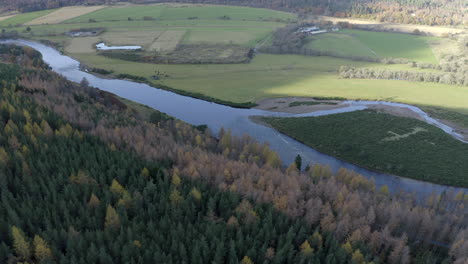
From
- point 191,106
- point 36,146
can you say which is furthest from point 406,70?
point 36,146

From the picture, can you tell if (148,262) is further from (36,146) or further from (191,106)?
(191,106)

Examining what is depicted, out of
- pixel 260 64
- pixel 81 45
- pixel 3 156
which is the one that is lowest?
pixel 3 156

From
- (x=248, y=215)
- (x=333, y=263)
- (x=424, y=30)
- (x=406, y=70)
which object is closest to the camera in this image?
(x=333, y=263)

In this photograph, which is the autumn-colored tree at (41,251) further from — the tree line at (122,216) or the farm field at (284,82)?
the farm field at (284,82)

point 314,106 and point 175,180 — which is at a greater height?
point 314,106

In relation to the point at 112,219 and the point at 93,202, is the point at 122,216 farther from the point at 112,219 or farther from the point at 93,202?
the point at 93,202

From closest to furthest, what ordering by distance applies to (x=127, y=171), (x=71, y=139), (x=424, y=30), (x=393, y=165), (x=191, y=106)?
(x=127, y=171) < (x=71, y=139) < (x=393, y=165) < (x=191, y=106) < (x=424, y=30)

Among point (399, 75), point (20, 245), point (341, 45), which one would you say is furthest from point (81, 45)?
point (20, 245)
